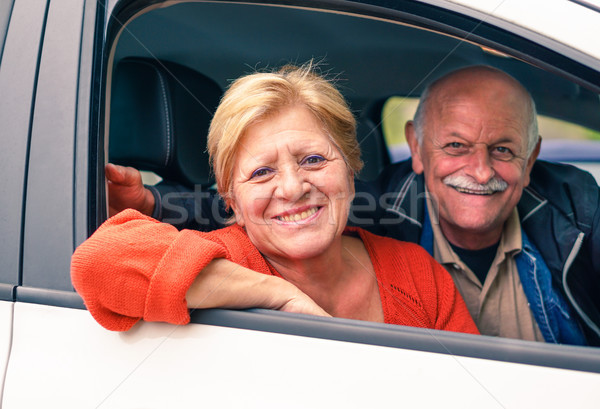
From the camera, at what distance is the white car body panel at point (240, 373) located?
959 millimetres

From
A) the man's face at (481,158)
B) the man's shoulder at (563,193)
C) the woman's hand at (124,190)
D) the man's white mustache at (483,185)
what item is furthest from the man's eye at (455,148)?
the woman's hand at (124,190)

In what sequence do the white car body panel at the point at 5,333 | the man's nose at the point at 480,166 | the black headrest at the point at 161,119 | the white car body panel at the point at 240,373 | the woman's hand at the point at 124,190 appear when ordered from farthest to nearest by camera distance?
the man's nose at the point at 480,166 → the black headrest at the point at 161,119 → the woman's hand at the point at 124,190 → the white car body panel at the point at 5,333 → the white car body panel at the point at 240,373

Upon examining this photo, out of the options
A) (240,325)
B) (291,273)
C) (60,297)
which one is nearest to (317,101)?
(291,273)

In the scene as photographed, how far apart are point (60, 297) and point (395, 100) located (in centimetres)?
258

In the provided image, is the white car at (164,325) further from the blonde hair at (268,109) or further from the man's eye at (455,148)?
the man's eye at (455,148)

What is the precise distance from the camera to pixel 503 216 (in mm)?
2109

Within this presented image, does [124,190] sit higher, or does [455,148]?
[455,148]

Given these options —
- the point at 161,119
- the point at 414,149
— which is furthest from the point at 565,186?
the point at 161,119

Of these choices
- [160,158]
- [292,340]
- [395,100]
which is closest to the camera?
[292,340]

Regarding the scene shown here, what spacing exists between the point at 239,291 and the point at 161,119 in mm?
974

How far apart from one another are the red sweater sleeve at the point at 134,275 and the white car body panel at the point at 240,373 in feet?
0.22

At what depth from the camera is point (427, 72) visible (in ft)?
9.90

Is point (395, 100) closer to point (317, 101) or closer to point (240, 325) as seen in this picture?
point (317, 101)

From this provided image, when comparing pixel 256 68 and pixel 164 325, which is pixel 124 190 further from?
pixel 256 68
